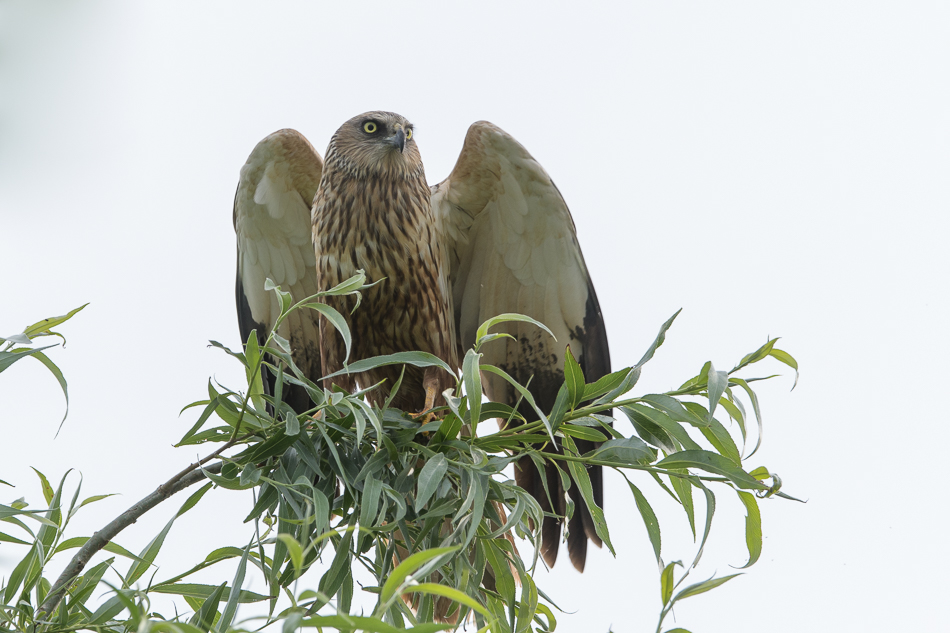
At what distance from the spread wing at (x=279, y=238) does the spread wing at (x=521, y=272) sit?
0.69m

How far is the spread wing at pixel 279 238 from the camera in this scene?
384cm

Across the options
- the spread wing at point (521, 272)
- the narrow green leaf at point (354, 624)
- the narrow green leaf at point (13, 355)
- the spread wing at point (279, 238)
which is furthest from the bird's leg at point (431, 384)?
the narrow green leaf at point (354, 624)

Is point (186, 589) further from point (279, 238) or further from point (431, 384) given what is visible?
point (279, 238)

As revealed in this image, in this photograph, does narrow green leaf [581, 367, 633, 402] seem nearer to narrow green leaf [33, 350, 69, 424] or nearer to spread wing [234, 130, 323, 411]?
narrow green leaf [33, 350, 69, 424]

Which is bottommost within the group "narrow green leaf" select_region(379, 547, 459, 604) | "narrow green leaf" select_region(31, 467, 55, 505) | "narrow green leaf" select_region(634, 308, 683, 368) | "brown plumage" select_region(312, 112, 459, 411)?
"narrow green leaf" select_region(31, 467, 55, 505)

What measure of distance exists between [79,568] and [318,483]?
21.1 inches

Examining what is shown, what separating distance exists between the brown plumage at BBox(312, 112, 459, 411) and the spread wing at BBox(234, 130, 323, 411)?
0.29 m

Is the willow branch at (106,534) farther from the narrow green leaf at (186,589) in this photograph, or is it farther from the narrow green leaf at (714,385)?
the narrow green leaf at (714,385)

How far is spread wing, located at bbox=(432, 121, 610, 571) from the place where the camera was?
11.9ft

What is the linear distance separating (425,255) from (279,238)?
3.06ft

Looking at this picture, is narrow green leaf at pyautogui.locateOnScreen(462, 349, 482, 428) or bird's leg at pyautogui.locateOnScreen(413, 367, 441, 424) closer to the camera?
narrow green leaf at pyautogui.locateOnScreen(462, 349, 482, 428)

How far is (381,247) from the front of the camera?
354 centimetres

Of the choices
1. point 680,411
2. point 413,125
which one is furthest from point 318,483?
point 413,125

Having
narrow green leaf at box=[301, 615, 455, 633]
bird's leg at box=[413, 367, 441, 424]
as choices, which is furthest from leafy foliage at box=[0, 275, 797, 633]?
bird's leg at box=[413, 367, 441, 424]
